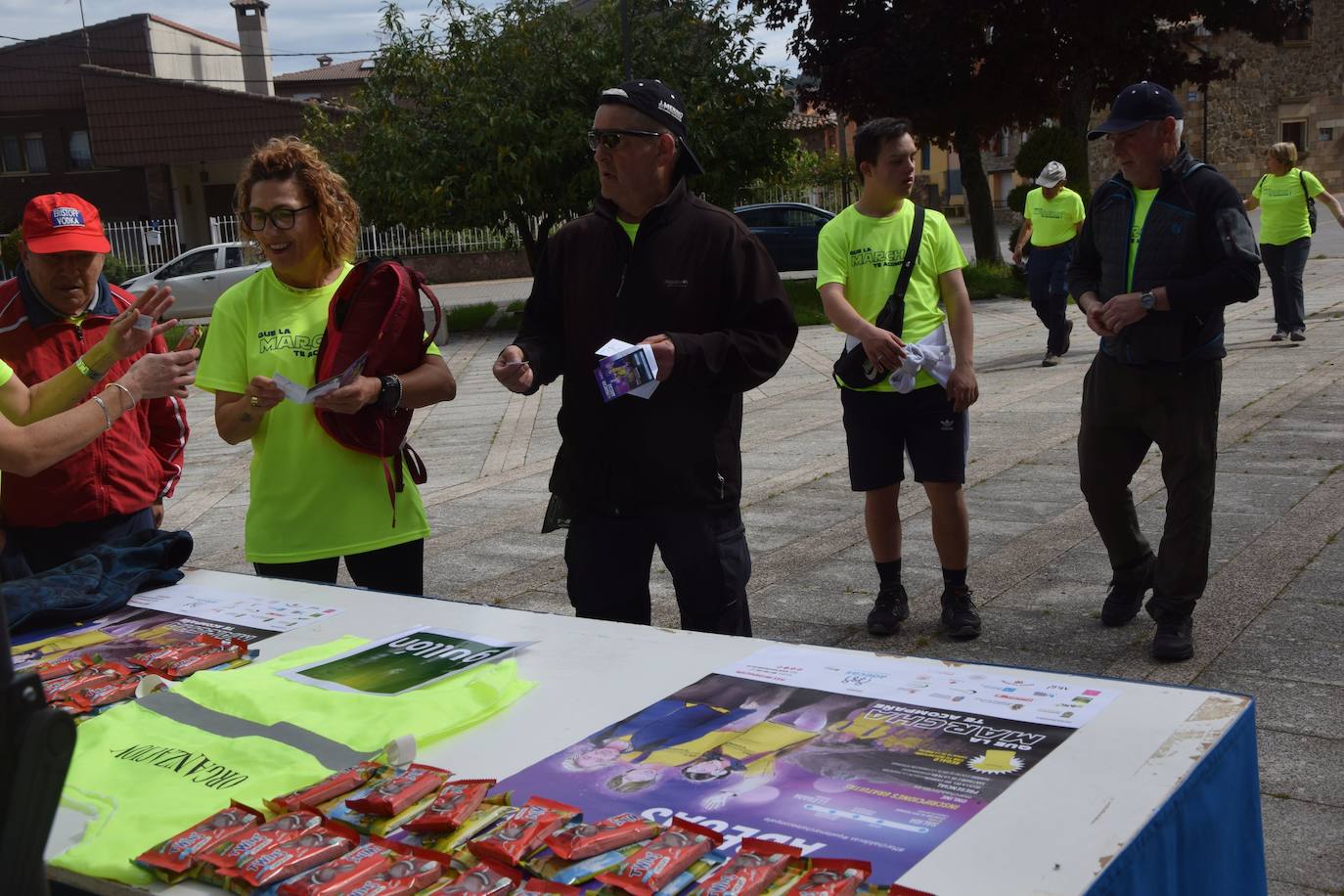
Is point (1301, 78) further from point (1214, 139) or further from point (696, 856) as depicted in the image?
point (696, 856)

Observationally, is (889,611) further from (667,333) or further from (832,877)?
(832,877)

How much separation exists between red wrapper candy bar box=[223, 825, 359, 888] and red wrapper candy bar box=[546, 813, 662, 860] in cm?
26

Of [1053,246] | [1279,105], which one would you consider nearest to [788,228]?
[1053,246]

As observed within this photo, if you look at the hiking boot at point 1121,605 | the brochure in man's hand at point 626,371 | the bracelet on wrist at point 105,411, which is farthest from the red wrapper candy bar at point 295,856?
the hiking boot at point 1121,605

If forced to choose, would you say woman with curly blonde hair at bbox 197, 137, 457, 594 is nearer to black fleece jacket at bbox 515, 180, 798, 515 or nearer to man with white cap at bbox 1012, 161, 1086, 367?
black fleece jacket at bbox 515, 180, 798, 515

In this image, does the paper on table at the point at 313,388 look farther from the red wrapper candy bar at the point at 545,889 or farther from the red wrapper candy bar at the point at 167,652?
the red wrapper candy bar at the point at 545,889

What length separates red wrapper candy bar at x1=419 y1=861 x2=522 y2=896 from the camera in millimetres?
1455

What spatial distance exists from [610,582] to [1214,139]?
169 ft

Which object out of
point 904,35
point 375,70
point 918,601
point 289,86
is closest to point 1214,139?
point 904,35

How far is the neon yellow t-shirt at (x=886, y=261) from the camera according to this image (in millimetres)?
4691

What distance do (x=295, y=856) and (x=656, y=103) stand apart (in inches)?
82.2

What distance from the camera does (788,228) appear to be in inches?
949

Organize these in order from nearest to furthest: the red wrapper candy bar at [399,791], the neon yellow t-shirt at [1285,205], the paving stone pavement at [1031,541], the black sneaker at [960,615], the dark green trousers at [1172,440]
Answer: the red wrapper candy bar at [399,791] < the paving stone pavement at [1031,541] < the dark green trousers at [1172,440] < the black sneaker at [960,615] < the neon yellow t-shirt at [1285,205]

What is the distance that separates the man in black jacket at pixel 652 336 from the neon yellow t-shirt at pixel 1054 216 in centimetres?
924
